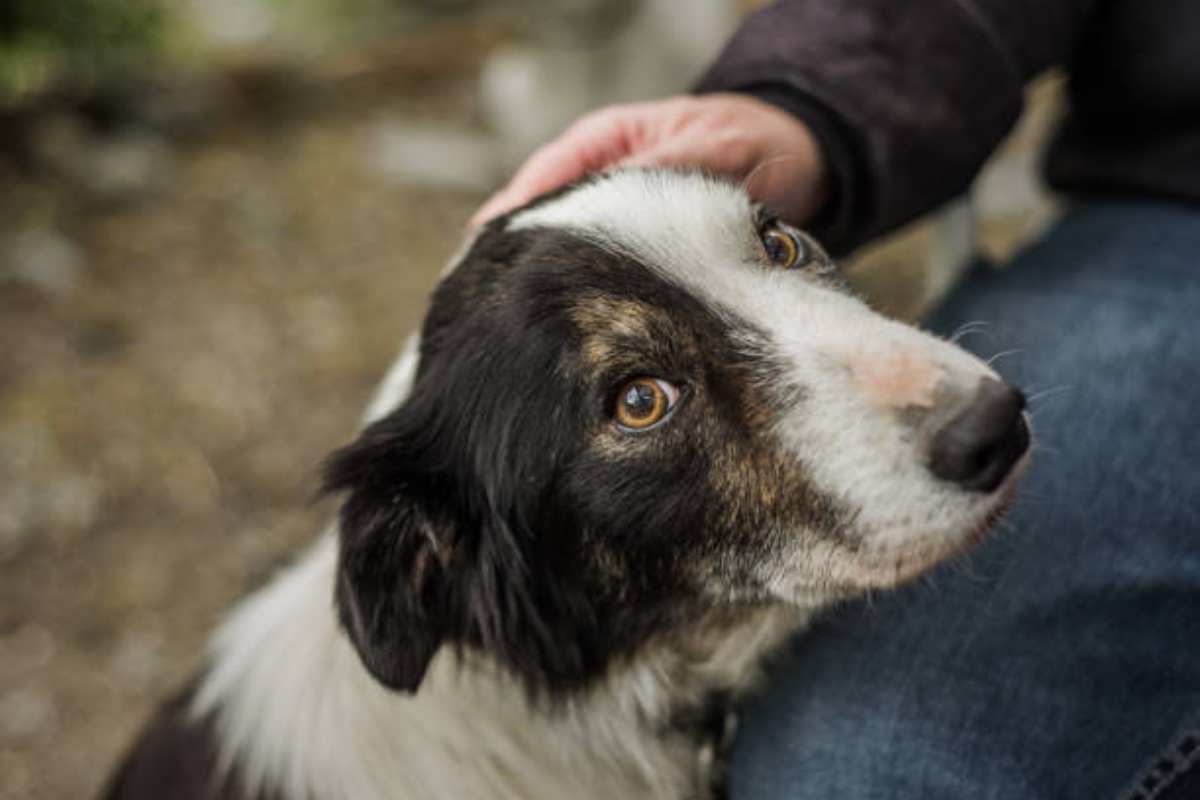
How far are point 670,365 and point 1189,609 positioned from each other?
792mm

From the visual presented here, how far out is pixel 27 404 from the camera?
3.64 m

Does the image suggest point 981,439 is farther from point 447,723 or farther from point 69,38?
point 69,38

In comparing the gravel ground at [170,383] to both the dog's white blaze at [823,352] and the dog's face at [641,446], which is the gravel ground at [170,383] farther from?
the dog's white blaze at [823,352]

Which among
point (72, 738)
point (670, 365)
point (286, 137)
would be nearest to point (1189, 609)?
point (670, 365)

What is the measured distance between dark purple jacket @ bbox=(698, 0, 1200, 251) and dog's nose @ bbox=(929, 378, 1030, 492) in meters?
0.65

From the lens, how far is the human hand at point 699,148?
1779 mm

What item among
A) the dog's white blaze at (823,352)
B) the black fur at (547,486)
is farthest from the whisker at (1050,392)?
the black fur at (547,486)

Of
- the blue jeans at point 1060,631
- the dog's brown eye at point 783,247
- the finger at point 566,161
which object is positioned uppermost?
the finger at point 566,161

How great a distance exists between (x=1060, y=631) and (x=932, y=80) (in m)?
0.92

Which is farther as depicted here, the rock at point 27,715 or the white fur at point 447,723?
the rock at point 27,715

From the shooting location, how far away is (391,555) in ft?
5.08

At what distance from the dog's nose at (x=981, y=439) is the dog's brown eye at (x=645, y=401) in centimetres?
36

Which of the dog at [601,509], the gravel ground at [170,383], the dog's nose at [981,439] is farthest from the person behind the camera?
the gravel ground at [170,383]

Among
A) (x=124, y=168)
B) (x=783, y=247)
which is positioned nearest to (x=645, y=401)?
(x=783, y=247)
